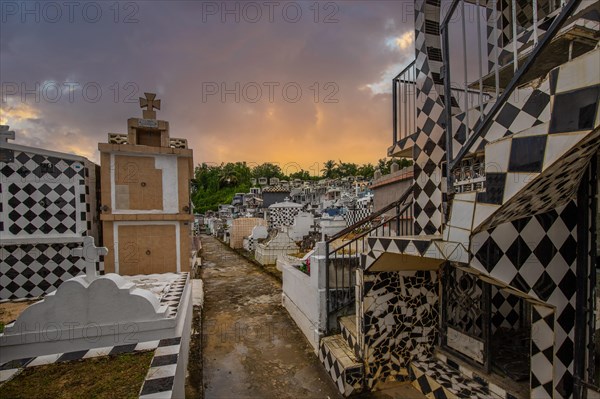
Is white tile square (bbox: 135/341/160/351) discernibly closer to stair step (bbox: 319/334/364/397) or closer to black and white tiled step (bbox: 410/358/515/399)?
stair step (bbox: 319/334/364/397)

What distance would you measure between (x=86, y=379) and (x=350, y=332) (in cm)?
399

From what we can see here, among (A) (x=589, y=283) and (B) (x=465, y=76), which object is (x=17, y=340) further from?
(A) (x=589, y=283)

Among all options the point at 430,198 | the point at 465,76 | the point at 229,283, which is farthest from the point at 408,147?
the point at 229,283

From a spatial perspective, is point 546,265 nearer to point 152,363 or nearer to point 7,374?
point 152,363

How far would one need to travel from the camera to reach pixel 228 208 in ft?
144

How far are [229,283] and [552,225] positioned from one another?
1044cm

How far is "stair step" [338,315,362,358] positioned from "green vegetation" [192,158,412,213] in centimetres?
5310

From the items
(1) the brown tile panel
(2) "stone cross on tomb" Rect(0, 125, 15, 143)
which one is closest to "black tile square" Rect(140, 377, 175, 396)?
(1) the brown tile panel

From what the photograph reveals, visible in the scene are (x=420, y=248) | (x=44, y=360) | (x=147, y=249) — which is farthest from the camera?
(x=147, y=249)

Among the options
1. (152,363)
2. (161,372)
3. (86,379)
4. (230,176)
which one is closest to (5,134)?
(86,379)

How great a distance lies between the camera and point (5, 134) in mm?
6152

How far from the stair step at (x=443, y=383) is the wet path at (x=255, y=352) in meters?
1.38

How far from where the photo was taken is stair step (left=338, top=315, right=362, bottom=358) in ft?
15.9

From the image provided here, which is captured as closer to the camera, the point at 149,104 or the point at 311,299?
the point at 311,299
